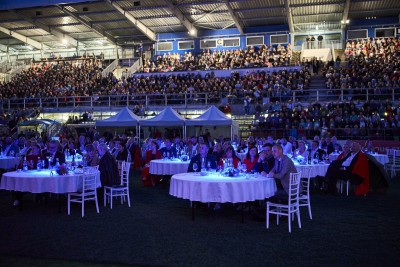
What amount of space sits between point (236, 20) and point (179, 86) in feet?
30.3

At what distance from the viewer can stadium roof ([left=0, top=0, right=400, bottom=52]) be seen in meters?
31.5

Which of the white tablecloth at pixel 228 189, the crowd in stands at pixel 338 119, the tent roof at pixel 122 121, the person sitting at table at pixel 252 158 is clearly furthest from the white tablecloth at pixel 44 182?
the crowd in stands at pixel 338 119

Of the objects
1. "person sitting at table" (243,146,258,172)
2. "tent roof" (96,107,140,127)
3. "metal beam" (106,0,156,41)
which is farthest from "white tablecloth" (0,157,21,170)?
"metal beam" (106,0,156,41)

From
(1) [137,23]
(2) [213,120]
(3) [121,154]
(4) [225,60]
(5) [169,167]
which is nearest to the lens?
(5) [169,167]

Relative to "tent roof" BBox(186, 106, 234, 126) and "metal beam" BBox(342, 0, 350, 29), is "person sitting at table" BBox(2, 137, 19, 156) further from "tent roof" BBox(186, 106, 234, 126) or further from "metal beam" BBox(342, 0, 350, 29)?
"metal beam" BBox(342, 0, 350, 29)

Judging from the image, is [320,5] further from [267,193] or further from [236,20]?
[267,193]

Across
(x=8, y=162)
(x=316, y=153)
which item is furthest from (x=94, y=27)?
(x=316, y=153)

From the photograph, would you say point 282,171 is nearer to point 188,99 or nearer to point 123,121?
point 123,121

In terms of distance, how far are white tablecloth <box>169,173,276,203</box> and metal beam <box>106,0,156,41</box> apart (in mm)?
27164

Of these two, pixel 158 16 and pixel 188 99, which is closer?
pixel 188 99

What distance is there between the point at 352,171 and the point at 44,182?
23.3ft

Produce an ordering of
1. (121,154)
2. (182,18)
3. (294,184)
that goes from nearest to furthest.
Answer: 1. (294,184)
2. (121,154)
3. (182,18)

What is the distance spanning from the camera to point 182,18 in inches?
1340

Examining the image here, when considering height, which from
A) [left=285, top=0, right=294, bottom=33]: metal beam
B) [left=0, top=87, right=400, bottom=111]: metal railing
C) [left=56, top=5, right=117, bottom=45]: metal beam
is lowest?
[left=0, top=87, right=400, bottom=111]: metal railing
